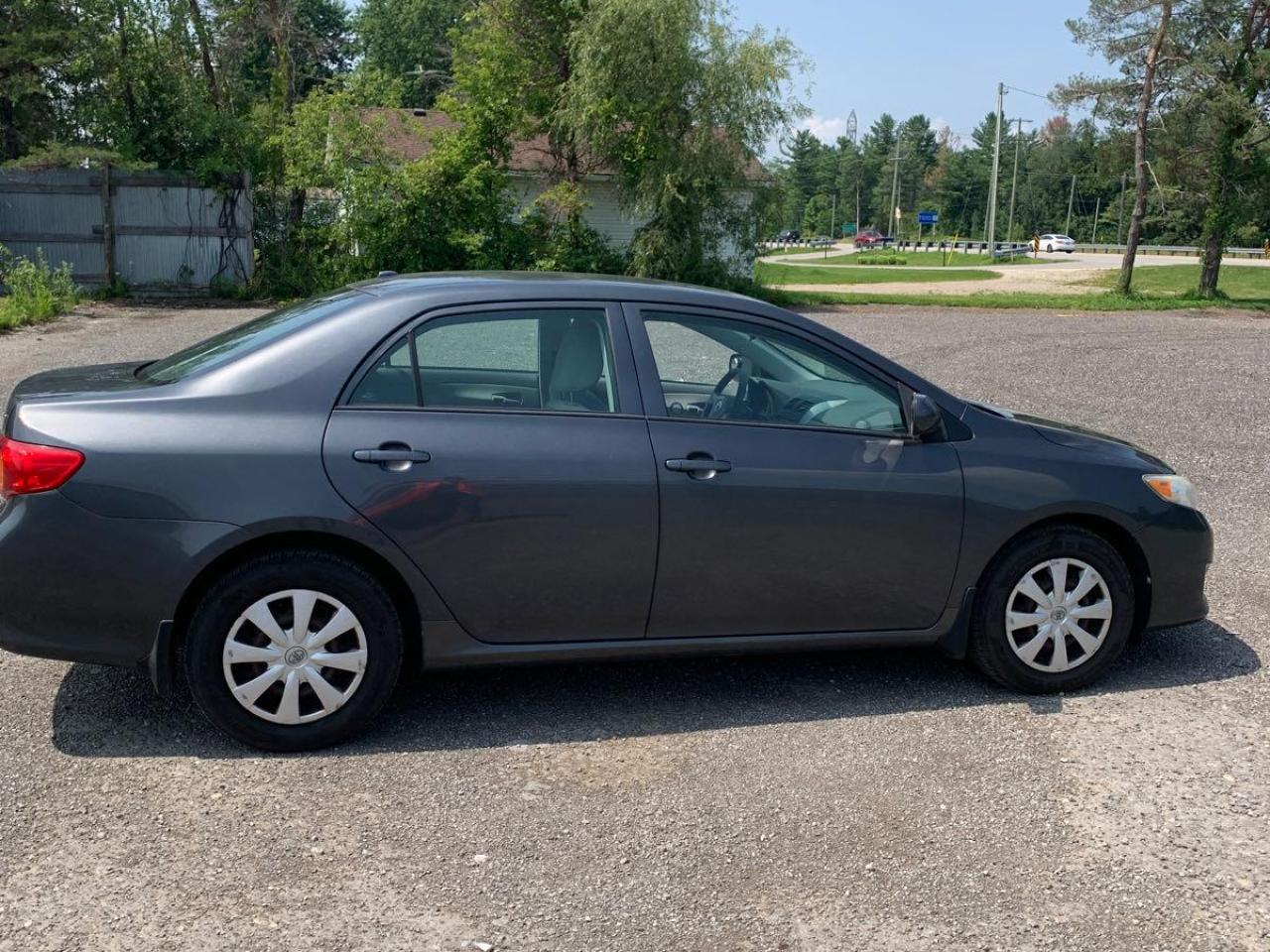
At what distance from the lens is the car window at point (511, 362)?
14.9ft

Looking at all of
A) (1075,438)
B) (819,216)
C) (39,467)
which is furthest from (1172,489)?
(819,216)

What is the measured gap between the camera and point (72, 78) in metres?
25.6

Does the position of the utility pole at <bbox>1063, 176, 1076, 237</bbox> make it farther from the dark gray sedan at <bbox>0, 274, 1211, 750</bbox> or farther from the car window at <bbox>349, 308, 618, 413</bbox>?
the car window at <bbox>349, 308, 618, 413</bbox>

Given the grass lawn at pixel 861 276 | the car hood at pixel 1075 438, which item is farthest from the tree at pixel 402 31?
the car hood at pixel 1075 438

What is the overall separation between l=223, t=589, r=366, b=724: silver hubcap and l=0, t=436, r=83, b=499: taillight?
751 mm

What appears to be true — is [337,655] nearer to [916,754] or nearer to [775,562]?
[775,562]

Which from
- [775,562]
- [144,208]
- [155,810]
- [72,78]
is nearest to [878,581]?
[775,562]

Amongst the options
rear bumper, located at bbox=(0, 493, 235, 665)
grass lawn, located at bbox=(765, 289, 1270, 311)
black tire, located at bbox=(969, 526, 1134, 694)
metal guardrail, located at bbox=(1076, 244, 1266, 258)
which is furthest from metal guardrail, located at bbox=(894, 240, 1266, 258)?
rear bumper, located at bbox=(0, 493, 235, 665)

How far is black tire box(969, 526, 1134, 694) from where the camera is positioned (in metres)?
4.98

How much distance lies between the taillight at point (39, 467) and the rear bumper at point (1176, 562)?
4.08 m

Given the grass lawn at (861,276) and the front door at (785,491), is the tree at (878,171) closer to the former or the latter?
the grass lawn at (861,276)

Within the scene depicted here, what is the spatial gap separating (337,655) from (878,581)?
206 centimetres

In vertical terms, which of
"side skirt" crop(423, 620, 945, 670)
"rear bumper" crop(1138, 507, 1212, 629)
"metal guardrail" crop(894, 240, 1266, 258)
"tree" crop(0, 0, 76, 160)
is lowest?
"side skirt" crop(423, 620, 945, 670)

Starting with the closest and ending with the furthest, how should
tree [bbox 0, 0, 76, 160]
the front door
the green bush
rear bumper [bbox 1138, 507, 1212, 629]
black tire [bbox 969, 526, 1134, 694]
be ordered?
1. the front door
2. black tire [bbox 969, 526, 1134, 694]
3. rear bumper [bbox 1138, 507, 1212, 629]
4. the green bush
5. tree [bbox 0, 0, 76, 160]
